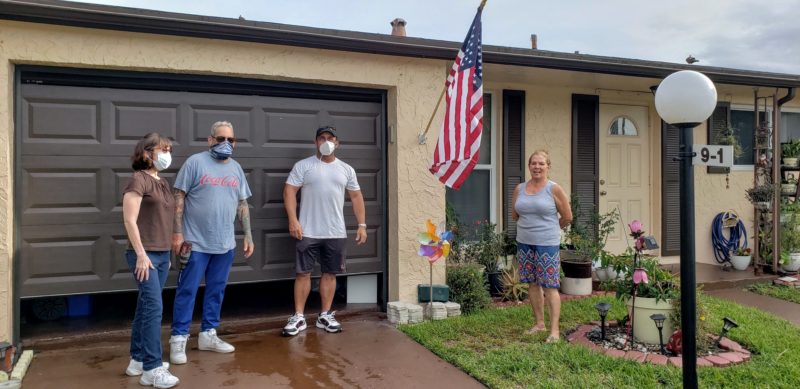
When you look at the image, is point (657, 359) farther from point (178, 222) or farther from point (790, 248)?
point (790, 248)

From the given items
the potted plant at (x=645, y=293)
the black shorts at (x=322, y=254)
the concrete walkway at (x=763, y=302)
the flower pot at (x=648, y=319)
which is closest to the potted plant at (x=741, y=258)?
the concrete walkway at (x=763, y=302)

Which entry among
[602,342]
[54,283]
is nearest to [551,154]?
[602,342]

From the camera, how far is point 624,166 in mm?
7039

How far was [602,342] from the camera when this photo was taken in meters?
4.06

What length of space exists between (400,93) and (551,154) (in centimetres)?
261

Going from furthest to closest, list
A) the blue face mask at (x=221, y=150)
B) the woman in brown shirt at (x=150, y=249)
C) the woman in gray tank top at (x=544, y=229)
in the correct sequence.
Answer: the woman in gray tank top at (x=544, y=229) → the blue face mask at (x=221, y=150) → the woman in brown shirt at (x=150, y=249)

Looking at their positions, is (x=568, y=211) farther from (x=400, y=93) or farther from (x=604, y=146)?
(x=604, y=146)

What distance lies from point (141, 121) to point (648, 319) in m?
4.15

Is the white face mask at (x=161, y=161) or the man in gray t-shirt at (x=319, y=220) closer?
the white face mask at (x=161, y=161)

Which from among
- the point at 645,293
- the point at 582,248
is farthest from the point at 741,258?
the point at 645,293

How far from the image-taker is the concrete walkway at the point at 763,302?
5137 mm

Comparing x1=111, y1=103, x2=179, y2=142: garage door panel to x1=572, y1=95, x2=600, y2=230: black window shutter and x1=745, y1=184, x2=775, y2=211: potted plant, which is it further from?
x1=745, y1=184, x2=775, y2=211: potted plant

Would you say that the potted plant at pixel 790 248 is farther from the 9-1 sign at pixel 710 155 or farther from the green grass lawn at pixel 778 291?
the 9-1 sign at pixel 710 155

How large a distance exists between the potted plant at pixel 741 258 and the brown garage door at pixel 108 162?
572 cm
